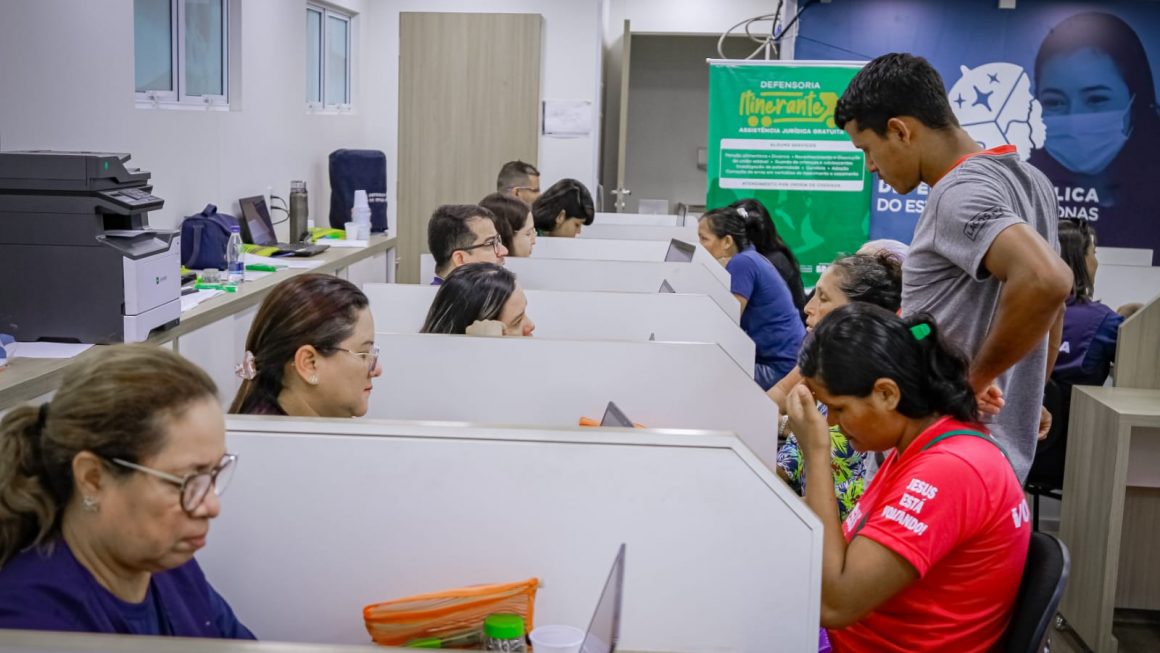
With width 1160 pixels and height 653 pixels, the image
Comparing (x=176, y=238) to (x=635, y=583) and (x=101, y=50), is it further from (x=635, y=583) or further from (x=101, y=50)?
(x=635, y=583)

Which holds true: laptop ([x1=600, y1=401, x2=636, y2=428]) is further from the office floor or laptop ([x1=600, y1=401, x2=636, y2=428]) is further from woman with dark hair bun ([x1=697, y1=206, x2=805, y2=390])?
woman with dark hair bun ([x1=697, y1=206, x2=805, y2=390])

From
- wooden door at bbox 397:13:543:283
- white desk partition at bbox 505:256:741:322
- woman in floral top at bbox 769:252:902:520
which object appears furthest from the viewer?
wooden door at bbox 397:13:543:283

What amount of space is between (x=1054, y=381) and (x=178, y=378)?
319 cm

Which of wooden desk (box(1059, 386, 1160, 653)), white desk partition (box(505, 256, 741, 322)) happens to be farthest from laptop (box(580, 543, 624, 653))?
white desk partition (box(505, 256, 741, 322))

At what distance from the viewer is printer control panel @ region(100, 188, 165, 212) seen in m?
3.19

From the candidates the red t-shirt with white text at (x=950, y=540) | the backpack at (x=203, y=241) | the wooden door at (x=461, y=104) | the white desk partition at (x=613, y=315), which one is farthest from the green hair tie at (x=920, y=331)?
the wooden door at (x=461, y=104)

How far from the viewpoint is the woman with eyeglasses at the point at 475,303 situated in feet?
8.69

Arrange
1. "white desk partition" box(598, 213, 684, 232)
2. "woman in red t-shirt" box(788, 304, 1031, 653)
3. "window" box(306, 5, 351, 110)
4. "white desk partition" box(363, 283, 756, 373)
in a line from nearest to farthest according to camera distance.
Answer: "woman in red t-shirt" box(788, 304, 1031, 653), "white desk partition" box(363, 283, 756, 373), "white desk partition" box(598, 213, 684, 232), "window" box(306, 5, 351, 110)

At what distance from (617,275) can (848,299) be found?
123cm

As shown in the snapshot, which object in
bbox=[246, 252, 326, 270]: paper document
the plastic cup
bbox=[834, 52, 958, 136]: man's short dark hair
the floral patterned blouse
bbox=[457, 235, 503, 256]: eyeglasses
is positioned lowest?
the floral patterned blouse

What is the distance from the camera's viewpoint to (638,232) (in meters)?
5.40

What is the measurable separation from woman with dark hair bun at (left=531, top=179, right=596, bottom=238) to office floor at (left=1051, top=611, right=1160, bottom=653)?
2.53 m

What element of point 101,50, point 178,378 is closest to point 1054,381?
point 178,378

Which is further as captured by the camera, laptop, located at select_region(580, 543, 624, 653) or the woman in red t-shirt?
the woman in red t-shirt
